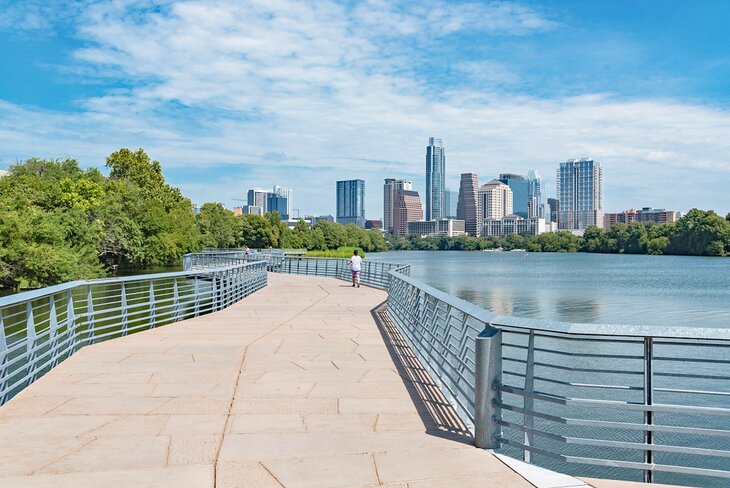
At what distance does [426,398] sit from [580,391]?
33.7 feet

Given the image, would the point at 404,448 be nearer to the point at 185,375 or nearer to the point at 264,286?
the point at 185,375

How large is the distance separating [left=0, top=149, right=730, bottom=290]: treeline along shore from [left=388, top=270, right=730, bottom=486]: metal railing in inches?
1267

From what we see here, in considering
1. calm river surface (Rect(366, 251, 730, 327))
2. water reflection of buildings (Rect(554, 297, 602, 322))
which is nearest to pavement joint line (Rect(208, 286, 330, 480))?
water reflection of buildings (Rect(554, 297, 602, 322))

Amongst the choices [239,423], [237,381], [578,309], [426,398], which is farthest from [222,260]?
[239,423]

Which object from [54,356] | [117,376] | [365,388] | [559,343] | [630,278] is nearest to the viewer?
[365,388]

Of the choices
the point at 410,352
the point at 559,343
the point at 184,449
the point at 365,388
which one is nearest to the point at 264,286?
the point at 559,343

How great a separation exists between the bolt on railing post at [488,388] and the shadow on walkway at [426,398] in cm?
28

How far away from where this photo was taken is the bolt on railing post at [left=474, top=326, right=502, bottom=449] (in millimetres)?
5738

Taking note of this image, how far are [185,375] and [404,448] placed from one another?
447 centimetres

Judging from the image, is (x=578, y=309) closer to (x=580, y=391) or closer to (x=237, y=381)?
(x=580, y=391)

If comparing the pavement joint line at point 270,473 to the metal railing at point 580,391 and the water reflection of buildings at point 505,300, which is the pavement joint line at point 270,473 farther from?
the water reflection of buildings at point 505,300

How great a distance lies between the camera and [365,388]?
27.9ft

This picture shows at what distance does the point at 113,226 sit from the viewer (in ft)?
204

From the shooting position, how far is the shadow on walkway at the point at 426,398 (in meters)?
6.47
